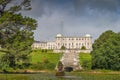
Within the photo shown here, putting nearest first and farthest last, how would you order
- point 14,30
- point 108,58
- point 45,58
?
point 14,30 < point 108,58 < point 45,58

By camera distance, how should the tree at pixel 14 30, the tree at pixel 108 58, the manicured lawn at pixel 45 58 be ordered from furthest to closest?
1. the manicured lawn at pixel 45 58
2. the tree at pixel 108 58
3. the tree at pixel 14 30

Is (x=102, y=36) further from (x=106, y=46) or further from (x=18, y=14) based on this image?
(x=18, y=14)

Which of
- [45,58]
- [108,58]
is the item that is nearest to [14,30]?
[108,58]

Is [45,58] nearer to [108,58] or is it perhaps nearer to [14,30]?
[108,58]

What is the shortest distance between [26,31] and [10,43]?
3049mm

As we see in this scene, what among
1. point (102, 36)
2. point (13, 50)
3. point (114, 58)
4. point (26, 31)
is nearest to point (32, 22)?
point (26, 31)

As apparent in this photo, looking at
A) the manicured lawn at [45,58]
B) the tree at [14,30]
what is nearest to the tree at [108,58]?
the manicured lawn at [45,58]

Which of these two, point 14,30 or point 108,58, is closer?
point 14,30

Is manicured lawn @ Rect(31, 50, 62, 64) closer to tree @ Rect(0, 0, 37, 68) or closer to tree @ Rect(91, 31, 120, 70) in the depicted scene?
tree @ Rect(91, 31, 120, 70)

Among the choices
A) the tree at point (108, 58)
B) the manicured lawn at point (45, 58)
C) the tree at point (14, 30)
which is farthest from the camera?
the manicured lawn at point (45, 58)

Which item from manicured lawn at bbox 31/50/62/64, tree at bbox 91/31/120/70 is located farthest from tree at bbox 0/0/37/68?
manicured lawn at bbox 31/50/62/64

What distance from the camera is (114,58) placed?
88.2 meters

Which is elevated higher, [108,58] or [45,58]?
[45,58]

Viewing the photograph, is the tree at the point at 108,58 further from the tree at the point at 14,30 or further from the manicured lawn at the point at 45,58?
the tree at the point at 14,30
